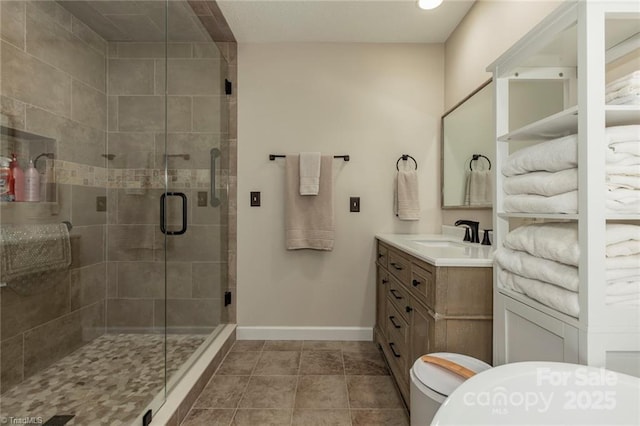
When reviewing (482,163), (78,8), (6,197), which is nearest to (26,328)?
(6,197)

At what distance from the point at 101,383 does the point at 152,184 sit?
1.11 m

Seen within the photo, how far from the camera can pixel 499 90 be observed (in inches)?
46.9

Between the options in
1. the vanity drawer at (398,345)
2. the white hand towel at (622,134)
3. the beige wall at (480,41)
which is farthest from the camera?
the vanity drawer at (398,345)

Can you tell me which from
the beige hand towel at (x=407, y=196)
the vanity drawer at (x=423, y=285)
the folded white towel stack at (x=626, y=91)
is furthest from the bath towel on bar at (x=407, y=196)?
the folded white towel stack at (x=626, y=91)

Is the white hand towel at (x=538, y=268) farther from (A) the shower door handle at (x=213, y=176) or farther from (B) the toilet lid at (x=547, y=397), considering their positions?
(A) the shower door handle at (x=213, y=176)

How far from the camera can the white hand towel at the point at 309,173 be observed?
231 cm

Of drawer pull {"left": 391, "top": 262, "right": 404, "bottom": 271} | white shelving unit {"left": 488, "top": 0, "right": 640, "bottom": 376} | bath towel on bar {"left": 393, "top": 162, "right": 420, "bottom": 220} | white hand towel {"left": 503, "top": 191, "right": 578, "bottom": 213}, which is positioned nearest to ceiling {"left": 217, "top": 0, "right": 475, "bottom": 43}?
bath towel on bar {"left": 393, "top": 162, "right": 420, "bottom": 220}

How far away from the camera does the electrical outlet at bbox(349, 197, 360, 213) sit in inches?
96.4

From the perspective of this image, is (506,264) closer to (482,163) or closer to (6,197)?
(482,163)

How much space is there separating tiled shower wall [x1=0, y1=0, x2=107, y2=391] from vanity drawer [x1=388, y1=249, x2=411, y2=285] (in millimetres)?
1750

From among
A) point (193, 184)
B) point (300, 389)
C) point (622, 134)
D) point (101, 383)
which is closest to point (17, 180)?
point (193, 184)

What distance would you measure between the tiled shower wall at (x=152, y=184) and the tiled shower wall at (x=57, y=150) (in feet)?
0.28

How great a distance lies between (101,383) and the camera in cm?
143

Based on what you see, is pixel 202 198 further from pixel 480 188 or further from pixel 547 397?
pixel 547 397
